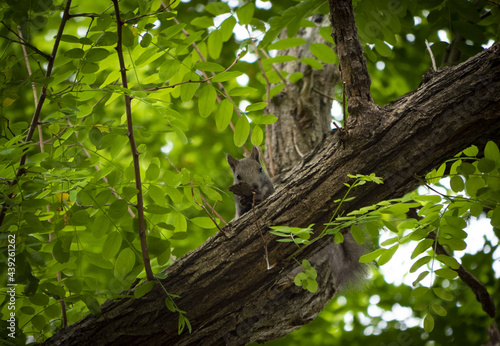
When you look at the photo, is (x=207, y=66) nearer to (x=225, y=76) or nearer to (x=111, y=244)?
(x=225, y=76)

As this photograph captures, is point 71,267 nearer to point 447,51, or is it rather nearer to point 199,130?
point 447,51

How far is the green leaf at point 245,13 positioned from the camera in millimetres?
2411

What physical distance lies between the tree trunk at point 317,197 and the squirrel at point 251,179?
129 cm

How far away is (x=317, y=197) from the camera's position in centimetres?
240

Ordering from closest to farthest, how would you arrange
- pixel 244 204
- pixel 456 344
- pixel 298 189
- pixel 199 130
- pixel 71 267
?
pixel 71 267 → pixel 298 189 → pixel 244 204 → pixel 456 344 → pixel 199 130

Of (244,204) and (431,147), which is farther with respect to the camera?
(244,204)

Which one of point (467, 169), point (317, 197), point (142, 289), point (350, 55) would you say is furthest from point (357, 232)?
point (142, 289)

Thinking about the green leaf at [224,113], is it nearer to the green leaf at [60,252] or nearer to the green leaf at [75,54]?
Result: the green leaf at [75,54]

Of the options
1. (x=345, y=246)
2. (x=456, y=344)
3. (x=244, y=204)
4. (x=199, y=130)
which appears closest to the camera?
(x=345, y=246)

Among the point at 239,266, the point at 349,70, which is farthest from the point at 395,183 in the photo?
the point at 239,266

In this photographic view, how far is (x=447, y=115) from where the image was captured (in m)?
2.27

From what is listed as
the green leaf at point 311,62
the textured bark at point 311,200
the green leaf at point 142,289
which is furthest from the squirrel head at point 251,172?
the green leaf at point 142,289

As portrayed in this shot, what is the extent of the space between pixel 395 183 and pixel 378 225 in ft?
1.45

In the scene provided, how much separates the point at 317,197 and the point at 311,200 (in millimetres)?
39
